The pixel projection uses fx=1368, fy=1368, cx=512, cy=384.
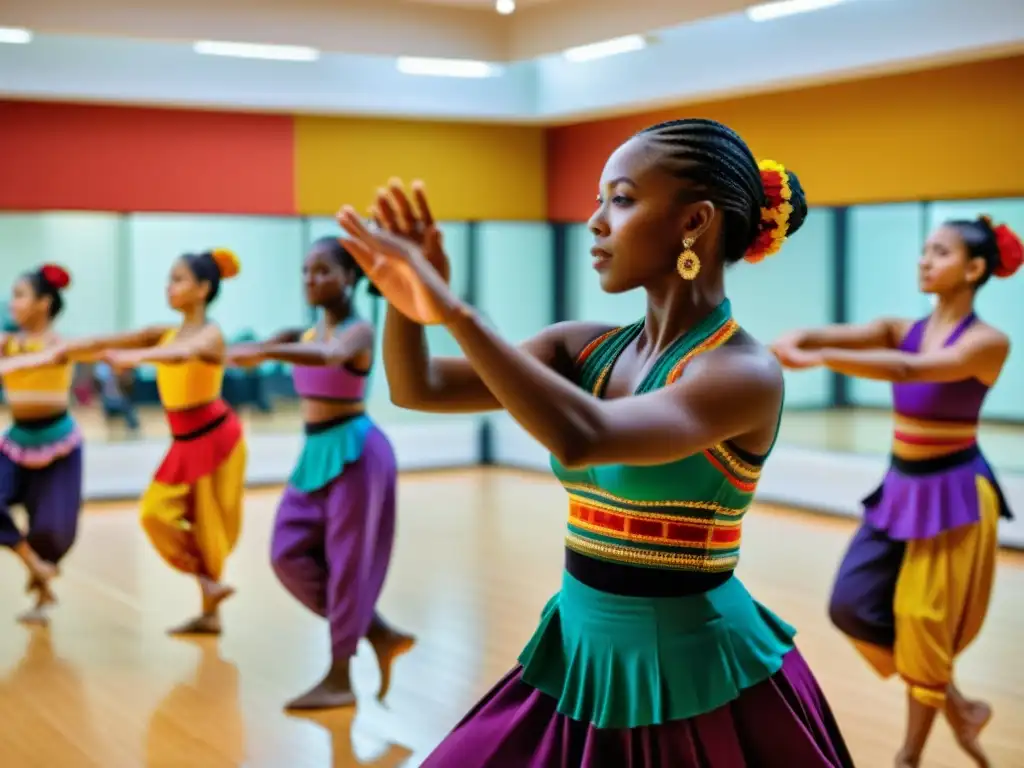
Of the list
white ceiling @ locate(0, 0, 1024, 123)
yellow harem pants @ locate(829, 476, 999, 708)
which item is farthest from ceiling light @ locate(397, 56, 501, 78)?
yellow harem pants @ locate(829, 476, 999, 708)

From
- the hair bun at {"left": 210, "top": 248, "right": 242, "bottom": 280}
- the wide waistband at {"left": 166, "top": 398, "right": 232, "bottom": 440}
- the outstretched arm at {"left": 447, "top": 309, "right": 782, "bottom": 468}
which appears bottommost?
the wide waistband at {"left": 166, "top": 398, "right": 232, "bottom": 440}

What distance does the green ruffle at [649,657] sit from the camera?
1794mm

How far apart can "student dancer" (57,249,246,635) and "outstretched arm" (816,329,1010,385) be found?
270cm

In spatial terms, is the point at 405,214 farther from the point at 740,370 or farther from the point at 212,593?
the point at 212,593

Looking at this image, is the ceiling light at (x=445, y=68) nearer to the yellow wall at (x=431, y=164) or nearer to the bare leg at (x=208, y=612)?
the yellow wall at (x=431, y=164)

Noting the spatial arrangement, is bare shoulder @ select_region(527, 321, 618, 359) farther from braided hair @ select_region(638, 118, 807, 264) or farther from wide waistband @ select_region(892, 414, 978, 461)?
wide waistband @ select_region(892, 414, 978, 461)

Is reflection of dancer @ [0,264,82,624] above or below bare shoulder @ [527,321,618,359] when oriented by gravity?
below

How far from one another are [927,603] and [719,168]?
242 cm

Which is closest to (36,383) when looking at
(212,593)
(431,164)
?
(212,593)

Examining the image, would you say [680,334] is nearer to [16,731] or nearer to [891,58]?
[16,731]

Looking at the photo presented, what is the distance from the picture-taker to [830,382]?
1073cm

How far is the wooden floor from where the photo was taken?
416 cm

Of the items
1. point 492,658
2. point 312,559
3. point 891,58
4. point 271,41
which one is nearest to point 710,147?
point 312,559

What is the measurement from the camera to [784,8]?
739 cm
